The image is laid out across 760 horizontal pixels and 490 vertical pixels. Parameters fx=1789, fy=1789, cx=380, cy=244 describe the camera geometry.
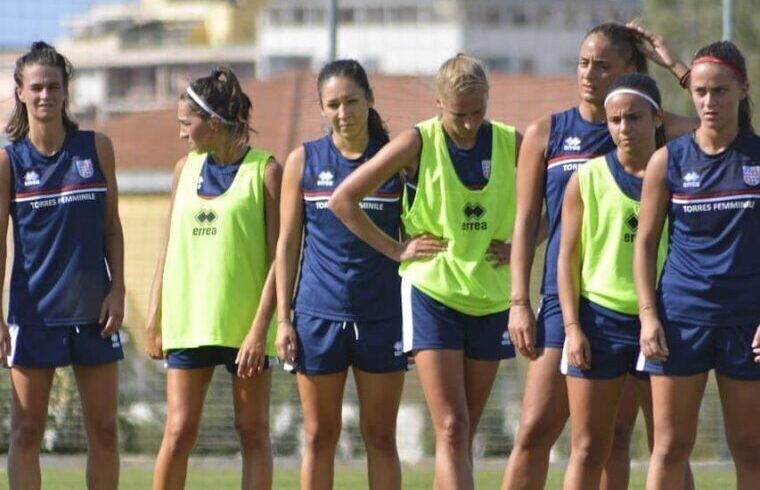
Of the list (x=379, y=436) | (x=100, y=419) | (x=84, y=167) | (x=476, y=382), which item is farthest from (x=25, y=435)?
(x=476, y=382)

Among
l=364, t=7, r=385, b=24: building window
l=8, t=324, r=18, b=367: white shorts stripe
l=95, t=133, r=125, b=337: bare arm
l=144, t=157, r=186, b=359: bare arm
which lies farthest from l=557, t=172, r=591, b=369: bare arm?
l=364, t=7, r=385, b=24: building window

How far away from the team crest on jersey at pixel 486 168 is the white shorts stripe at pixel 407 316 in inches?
23.7

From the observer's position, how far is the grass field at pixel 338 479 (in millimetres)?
11938

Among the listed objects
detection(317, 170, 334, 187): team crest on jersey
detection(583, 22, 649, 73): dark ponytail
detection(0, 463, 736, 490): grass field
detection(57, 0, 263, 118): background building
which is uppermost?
detection(57, 0, 263, 118): background building

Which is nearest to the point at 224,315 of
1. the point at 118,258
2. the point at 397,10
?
the point at 118,258

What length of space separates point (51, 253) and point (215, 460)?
5739mm

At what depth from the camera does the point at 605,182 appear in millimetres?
7820

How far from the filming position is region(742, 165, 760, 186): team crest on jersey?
742cm

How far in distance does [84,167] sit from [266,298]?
3.57 ft

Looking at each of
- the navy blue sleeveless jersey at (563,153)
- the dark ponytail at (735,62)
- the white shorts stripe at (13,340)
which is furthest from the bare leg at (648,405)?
the white shorts stripe at (13,340)

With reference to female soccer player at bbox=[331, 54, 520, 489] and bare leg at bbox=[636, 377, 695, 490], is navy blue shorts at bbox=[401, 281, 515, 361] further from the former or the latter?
bare leg at bbox=[636, 377, 695, 490]

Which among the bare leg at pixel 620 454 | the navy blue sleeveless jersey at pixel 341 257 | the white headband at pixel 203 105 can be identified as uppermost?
the white headband at pixel 203 105

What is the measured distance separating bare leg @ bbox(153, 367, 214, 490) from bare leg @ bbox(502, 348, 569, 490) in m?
1.54

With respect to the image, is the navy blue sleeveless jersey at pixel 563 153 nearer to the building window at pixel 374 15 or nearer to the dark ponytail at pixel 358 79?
the dark ponytail at pixel 358 79
